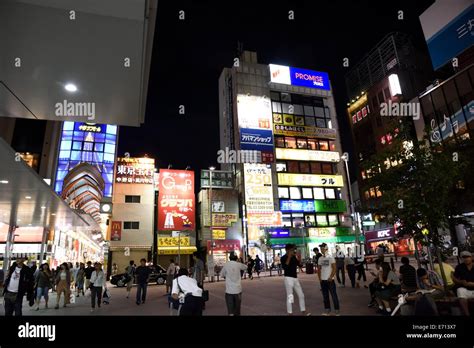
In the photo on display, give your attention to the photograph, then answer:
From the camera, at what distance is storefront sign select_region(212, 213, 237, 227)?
1721 inches

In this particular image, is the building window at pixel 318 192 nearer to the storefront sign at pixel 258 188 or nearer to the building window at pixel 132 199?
the storefront sign at pixel 258 188

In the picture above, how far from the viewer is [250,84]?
171ft

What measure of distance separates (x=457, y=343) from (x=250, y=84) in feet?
168

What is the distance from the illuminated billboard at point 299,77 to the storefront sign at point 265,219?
2277 cm

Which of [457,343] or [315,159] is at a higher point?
[315,159]

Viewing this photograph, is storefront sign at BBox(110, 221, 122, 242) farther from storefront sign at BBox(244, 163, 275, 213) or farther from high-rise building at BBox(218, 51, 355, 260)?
storefront sign at BBox(244, 163, 275, 213)

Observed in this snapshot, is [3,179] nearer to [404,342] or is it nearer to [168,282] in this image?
[168,282]

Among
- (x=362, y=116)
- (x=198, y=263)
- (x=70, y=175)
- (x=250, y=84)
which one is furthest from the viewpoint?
(x=362, y=116)

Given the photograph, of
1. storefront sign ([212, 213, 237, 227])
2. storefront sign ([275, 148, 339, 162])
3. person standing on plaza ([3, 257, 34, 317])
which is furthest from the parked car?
storefront sign ([275, 148, 339, 162])

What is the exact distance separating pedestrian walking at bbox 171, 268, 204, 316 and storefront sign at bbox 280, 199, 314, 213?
42.9 meters

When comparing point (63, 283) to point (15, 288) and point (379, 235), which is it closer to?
point (15, 288)

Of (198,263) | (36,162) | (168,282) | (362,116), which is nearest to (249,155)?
(362,116)
